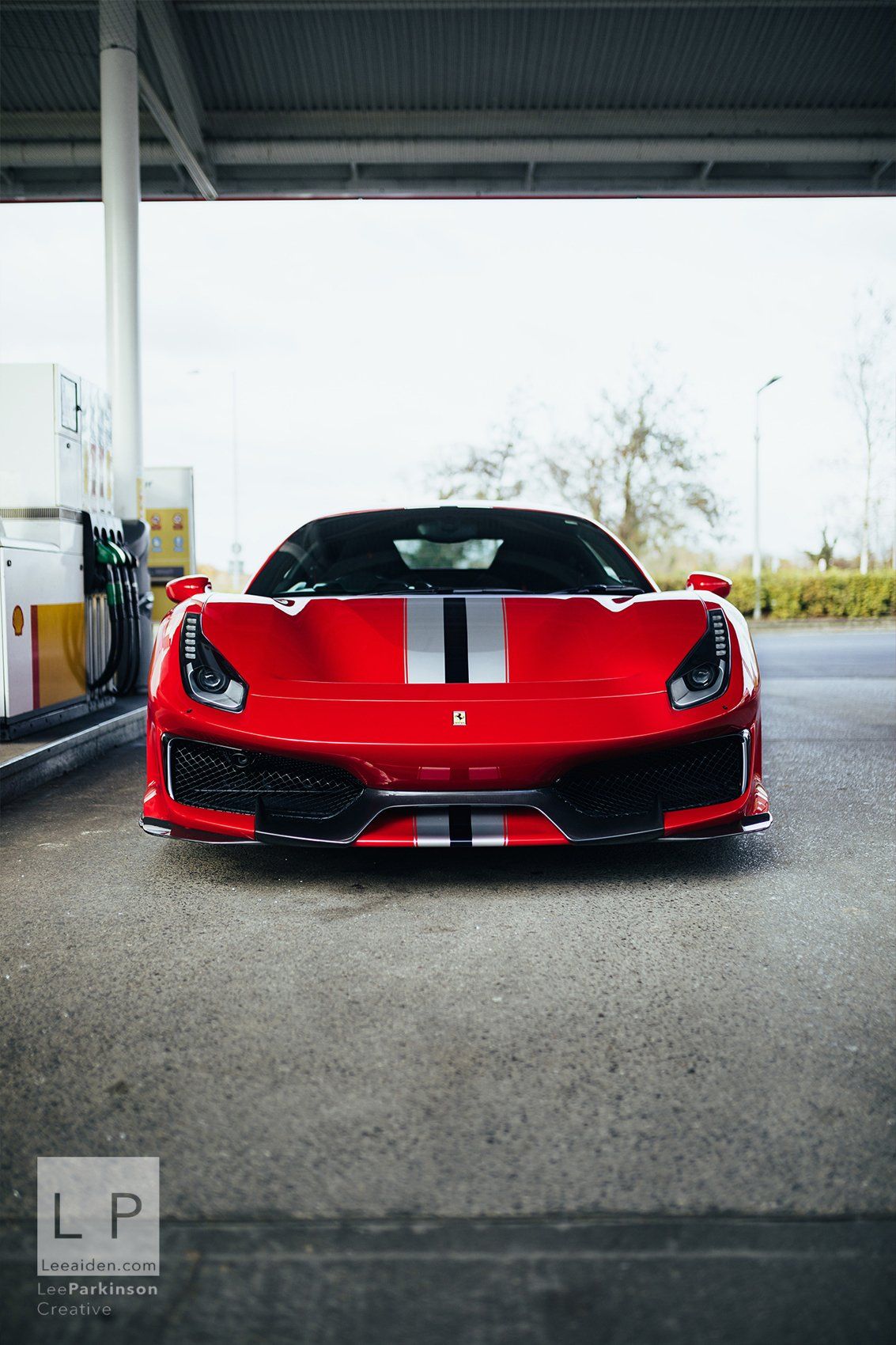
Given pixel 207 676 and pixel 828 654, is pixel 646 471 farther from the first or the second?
pixel 207 676

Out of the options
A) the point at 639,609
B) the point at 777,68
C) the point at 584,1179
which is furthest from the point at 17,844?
the point at 777,68

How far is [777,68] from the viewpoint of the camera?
992 cm

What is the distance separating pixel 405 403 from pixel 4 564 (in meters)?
28.6

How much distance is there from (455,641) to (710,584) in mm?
1196

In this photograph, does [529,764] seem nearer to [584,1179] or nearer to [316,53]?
[584,1179]

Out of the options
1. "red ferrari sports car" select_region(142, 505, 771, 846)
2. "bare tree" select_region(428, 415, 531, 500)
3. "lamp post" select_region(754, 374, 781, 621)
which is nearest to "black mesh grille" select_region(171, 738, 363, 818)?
"red ferrari sports car" select_region(142, 505, 771, 846)

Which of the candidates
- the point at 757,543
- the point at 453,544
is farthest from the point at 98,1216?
the point at 757,543

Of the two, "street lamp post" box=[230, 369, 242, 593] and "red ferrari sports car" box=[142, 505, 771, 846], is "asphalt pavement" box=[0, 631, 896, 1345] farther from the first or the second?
"street lamp post" box=[230, 369, 242, 593]

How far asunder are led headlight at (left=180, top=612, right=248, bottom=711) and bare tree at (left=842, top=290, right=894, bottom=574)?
27.4 meters

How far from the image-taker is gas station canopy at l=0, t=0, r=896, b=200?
9.30m

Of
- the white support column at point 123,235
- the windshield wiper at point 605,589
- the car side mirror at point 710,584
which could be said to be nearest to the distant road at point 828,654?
the white support column at point 123,235

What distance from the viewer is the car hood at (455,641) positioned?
123 inches

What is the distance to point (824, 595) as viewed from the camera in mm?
26234

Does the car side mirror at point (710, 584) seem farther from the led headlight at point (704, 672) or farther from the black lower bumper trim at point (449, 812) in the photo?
the black lower bumper trim at point (449, 812)
